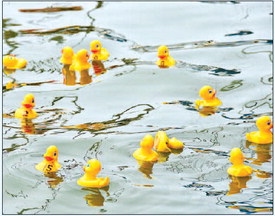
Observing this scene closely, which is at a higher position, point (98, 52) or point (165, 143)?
point (98, 52)

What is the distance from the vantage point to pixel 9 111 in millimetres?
6953

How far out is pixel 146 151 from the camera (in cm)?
578

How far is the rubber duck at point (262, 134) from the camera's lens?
6051mm

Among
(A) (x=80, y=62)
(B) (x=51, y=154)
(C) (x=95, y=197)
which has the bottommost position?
(C) (x=95, y=197)

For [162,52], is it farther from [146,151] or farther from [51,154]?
[51,154]

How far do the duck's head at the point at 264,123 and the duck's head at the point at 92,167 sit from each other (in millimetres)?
1651

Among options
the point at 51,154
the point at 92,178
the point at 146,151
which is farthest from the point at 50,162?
the point at 146,151

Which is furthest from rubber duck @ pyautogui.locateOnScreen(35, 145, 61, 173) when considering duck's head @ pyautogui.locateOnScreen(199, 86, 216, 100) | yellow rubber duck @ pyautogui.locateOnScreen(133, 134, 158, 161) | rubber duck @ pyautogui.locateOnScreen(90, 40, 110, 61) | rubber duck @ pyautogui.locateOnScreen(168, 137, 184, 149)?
rubber duck @ pyautogui.locateOnScreen(90, 40, 110, 61)

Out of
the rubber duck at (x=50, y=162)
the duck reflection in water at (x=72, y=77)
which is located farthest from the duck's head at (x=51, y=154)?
the duck reflection in water at (x=72, y=77)

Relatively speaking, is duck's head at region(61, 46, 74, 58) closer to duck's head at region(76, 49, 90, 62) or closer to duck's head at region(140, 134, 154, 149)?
duck's head at region(76, 49, 90, 62)

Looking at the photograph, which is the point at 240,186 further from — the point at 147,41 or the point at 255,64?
the point at 147,41

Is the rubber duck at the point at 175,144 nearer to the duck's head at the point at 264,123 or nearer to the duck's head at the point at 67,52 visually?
the duck's head at the point at 264,123

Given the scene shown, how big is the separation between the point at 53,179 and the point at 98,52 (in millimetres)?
3007

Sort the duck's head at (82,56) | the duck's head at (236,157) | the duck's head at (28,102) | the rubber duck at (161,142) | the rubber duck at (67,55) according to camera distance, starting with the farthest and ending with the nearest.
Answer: the rubber duck at (67,55)
the duck's head at (82,56)
the duck's head at (28,102)
the rubber duck at (161,142)
the duck's head at (236,157)
